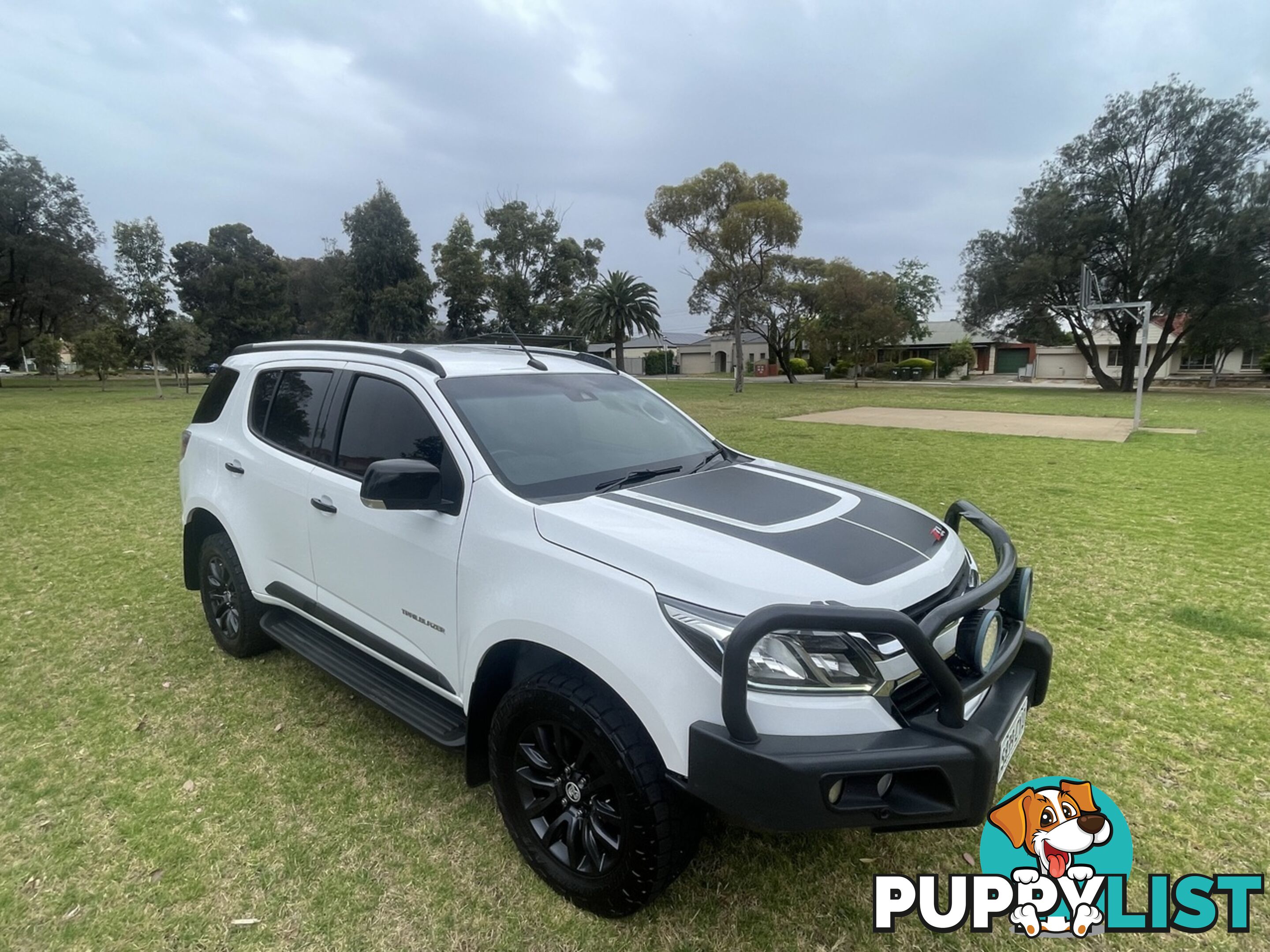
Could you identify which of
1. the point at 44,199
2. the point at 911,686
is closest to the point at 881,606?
the point at 911,686

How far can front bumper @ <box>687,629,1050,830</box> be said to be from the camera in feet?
5.46

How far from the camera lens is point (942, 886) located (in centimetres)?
231

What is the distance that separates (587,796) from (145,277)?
34085 mm

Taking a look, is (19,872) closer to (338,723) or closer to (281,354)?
(338,723)

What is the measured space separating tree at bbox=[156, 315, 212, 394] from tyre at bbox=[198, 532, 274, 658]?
28027 mm

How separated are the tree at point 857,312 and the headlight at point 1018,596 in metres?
38.3

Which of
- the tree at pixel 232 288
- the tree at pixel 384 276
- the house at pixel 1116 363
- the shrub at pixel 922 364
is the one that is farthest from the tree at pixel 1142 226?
the tree at pixel 232 288

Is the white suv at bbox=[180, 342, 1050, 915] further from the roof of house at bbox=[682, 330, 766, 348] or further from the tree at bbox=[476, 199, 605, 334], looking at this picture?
the roof of house at bbox=[682, 330, 766, 348]

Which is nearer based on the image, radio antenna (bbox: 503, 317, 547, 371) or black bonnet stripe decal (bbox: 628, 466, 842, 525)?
black bonnet stripe decal (bbox: 628, 466, 842, 525)

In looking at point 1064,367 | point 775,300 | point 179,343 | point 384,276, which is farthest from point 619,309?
point 1064,367

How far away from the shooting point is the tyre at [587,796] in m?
1.90

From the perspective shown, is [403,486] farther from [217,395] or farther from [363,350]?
[217,395]

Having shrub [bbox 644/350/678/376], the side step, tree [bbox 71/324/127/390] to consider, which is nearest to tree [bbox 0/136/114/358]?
tree [bbox 71/324/127/390]

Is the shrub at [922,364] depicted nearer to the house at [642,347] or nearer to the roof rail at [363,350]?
the house at [642,347]
